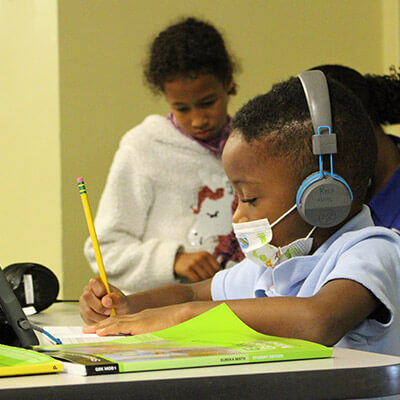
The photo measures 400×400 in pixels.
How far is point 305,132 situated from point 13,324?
19.2 inches

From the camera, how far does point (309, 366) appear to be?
0.48m

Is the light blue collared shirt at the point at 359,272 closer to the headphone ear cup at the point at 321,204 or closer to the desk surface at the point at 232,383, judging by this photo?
the headphone ear cup at the point at 321,204

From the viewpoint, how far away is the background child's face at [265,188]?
93cm

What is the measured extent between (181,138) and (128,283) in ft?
1.43

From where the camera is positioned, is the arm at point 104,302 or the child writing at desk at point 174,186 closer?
the arm at point 104,302

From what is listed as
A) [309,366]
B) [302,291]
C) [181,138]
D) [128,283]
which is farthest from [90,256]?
[309,366]

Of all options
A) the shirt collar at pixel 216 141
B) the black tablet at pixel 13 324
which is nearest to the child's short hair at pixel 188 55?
the shirt collar at pixel 216 141

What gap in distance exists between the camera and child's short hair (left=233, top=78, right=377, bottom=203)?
36.4 inches

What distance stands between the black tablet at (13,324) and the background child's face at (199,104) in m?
1.16

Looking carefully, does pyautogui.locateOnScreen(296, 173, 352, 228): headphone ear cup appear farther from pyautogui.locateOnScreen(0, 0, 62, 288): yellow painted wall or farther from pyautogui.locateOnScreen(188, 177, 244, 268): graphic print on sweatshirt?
pyautogui.locateOnScreen(0, 0, 62, 288): yellow painted wall

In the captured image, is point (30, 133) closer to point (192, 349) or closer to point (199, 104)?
point (199, 104)

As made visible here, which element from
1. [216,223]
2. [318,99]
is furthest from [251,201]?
[216,223]

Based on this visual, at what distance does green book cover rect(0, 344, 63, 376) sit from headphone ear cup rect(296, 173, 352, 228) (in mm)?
477

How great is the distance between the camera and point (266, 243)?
3.14ft
